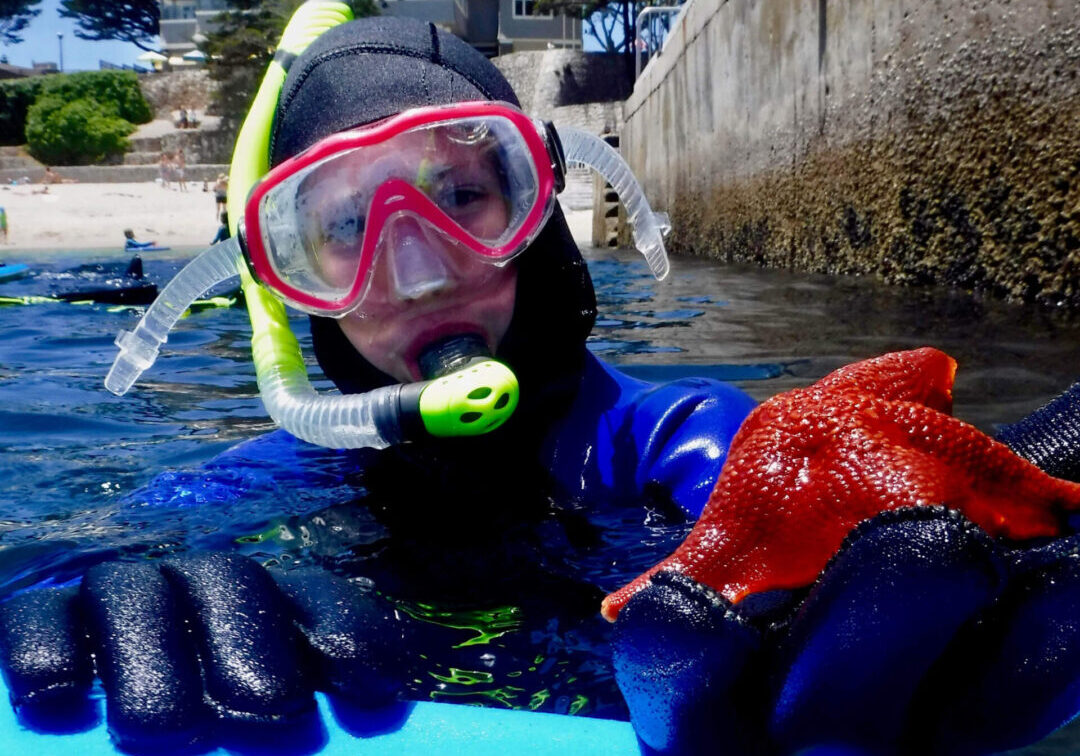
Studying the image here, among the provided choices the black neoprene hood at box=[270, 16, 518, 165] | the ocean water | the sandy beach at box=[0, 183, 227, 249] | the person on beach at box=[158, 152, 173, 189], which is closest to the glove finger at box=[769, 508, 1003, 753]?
the ocean water

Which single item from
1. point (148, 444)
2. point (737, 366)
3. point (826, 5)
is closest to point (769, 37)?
point (826, 5)

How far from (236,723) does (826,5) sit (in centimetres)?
676

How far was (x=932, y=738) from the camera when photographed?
0.85m

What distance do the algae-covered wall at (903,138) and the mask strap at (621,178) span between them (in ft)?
8.02

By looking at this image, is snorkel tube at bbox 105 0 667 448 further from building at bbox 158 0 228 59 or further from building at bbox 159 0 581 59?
building at bbox 158 0 228 59

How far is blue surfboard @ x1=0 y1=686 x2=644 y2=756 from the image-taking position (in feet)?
3.22

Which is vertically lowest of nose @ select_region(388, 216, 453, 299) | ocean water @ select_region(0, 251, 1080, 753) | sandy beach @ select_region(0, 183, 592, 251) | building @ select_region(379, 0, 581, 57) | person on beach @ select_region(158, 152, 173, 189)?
sandy beach @ select_region(0, 183, 592, 251)

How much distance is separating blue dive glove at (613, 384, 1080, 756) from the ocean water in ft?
1.53

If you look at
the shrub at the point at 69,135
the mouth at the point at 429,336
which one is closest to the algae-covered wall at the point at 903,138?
the mouth at the point at 429,336

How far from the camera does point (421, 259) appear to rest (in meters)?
1.75

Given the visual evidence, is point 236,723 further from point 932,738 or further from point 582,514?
point 582,514

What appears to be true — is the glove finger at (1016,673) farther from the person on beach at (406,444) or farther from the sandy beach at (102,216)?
the sandy beach at (102,216)

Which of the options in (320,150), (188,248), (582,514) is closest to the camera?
(320,150)

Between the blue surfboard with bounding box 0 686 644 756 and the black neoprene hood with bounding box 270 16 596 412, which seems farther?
the black neoprene hood with bounding box 270 16 596 412
